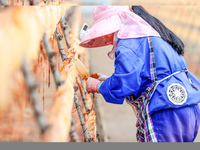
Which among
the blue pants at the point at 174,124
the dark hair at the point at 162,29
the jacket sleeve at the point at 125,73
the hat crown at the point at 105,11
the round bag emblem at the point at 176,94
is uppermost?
the hat crown at the point at 105,11

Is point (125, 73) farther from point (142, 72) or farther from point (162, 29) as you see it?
point (162, 29)

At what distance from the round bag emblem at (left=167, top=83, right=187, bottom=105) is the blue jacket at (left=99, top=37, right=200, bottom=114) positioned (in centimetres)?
2

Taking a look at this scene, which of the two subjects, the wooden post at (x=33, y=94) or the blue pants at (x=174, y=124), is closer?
the wooden post at (x=33, y=94)

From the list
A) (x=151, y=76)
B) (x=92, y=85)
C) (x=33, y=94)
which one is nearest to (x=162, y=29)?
(x=151, y=76)

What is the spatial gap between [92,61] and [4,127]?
3.03m

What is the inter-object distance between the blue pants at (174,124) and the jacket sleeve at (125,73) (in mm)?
191

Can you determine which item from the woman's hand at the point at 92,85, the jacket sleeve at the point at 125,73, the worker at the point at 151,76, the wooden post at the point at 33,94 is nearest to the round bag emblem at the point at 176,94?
the worker at the point at 151,76

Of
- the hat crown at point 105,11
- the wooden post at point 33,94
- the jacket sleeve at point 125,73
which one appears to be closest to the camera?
the wooden post at point 33,94

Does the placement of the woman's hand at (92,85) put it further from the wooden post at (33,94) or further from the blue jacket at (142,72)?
the wooden post at (33,94)

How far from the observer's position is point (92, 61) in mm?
3498

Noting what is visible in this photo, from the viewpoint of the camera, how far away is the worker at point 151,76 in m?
0.98

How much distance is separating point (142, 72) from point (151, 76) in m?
0.05

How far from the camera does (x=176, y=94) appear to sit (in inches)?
39.4

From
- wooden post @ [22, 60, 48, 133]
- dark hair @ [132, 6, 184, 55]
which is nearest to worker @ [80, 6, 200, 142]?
dark hair @ [132, 6, 184, 55]
